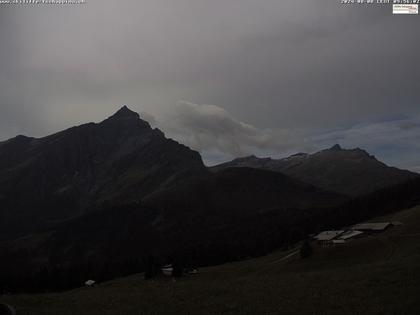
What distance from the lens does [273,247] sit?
619 ft

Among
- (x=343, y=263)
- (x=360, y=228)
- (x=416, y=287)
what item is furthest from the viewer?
(x=360, y=228)

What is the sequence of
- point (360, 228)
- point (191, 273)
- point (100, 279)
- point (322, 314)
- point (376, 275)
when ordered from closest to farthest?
point (322, 314)
point (376, 275)
point (191, 273)
point (360, 228)
point (100, 279)

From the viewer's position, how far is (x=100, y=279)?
18275 centimetres

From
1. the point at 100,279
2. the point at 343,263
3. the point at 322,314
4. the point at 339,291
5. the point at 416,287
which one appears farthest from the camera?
the point at 100,279

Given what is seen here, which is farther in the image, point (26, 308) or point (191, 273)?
point (191, 273)

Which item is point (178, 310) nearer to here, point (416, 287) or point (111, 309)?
point (111, 309)

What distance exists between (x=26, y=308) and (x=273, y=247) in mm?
140725

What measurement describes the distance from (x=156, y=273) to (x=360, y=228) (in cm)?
7448

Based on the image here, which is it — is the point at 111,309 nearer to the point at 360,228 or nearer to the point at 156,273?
the point at 156,273

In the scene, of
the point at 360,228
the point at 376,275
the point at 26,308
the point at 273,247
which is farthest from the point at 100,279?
the point at 376,275

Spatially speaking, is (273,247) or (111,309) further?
(273,247)

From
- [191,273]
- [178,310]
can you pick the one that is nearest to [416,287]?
[178,310]

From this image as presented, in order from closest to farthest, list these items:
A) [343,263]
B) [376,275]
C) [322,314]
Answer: [322,314] < [376,275] < [343,263]

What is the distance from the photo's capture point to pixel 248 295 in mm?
55219
